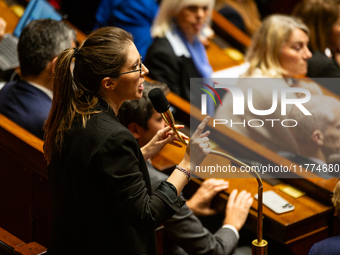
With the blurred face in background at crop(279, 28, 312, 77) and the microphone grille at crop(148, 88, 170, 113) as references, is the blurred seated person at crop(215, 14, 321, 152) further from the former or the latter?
the microphone grille at crop(148, 88, 170, 113)

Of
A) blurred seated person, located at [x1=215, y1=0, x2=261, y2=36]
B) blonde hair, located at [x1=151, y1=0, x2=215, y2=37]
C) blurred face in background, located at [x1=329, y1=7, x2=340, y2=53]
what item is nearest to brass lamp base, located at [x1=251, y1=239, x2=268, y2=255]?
blonde hair, located at [x1=151, y1=0, x2=215, y2=37]

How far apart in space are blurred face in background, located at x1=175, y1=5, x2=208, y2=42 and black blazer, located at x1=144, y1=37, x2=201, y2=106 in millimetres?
177

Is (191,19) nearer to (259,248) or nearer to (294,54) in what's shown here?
(294,54)

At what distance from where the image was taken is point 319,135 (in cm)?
206

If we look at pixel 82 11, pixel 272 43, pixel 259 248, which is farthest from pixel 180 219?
pixel 82 11

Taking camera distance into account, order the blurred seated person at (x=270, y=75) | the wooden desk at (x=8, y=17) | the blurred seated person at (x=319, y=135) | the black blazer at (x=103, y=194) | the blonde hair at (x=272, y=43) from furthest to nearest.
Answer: the wooden desk at (x=8, y=17) → the blonde hair at (x=272, y=43) → the blurred seated person at (x=270, y=75) → the blurred seated person at (x=319, y=135) → the black blazer at (x=103, y=194)

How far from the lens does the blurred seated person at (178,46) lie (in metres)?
2.65

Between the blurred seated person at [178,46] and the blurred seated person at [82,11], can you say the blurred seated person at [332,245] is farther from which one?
the blurred seated person at [82,11]

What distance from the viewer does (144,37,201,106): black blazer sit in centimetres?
264

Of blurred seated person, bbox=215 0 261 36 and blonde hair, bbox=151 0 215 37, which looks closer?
blonde hair, bbox=151 0 215 37

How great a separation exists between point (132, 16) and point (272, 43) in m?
0.98

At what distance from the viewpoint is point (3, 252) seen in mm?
1386

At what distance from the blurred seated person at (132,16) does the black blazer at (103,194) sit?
1978 mm

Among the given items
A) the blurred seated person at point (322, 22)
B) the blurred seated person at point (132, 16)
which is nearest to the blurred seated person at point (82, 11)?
the blurred seated person at point (132, 16)
